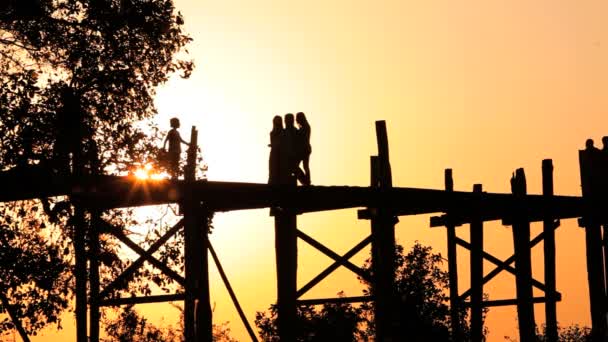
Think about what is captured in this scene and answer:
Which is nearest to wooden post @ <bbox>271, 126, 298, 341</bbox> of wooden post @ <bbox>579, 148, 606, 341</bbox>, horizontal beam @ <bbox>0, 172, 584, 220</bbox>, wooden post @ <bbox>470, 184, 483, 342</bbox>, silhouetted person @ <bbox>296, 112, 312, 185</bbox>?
horizontal beam @ <bbox>0, 172, 584, 220</bbox>

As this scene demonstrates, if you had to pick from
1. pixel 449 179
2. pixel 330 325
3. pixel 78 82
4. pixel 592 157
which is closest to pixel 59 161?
pixel 78 82

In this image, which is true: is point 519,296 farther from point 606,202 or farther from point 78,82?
point 78,82

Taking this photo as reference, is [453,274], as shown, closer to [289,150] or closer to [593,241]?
[593,241]

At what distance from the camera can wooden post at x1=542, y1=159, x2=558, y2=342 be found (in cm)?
2083

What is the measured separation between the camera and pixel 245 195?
629 inches

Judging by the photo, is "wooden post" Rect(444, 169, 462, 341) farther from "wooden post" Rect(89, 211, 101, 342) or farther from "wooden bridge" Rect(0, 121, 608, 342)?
"wooden post" Rect(89, 211, 101, 342)

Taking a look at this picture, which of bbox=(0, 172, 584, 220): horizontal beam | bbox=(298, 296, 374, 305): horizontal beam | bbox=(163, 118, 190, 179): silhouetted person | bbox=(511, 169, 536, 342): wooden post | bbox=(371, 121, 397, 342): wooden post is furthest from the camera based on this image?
bbox=(511, 169, 536, 342): wooden post

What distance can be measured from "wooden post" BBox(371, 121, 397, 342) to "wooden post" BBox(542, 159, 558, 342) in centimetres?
467

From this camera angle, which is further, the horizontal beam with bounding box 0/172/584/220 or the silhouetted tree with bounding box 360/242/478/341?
the silhouetted tree with bounding box 360/242/478/341

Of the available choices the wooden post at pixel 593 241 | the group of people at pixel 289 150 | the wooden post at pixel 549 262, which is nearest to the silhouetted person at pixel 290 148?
the group of people at pixel 289 150

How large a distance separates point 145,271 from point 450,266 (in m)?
6.26

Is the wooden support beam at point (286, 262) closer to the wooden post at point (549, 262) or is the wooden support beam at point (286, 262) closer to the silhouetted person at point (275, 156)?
the silhouetted person at point (275, 156)

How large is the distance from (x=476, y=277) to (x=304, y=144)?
212 inches

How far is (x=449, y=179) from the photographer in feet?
72.8
